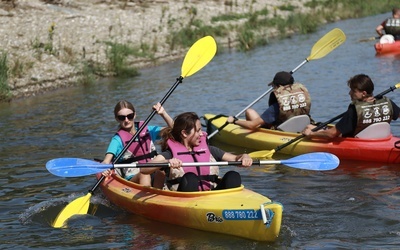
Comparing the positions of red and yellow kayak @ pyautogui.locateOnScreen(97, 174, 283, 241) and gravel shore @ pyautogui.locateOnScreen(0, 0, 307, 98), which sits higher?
gravel shore @ pyautogui.locateOnScreen(0, 0, 307, 98)

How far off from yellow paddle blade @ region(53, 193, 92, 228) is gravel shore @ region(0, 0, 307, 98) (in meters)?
7.99

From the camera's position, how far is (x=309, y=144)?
966cm

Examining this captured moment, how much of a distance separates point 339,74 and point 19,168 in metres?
7.96

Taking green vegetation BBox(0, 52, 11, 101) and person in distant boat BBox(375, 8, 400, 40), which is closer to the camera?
green vegetation BBox(0, 52, 11, 101)

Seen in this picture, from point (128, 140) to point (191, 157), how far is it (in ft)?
3.64

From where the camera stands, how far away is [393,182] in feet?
27.2

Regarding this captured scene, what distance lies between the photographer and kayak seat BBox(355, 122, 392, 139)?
29.6ft

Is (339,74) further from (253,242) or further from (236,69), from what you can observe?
(253,242)

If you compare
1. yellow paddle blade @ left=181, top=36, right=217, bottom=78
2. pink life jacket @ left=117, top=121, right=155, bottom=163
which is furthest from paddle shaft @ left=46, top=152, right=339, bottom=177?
yellow paddle blade @ left=181, top=36, right=217, bottom=78

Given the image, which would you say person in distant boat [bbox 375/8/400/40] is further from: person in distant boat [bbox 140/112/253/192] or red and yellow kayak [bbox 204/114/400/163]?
person in distant boat [bbox 140/112/253/192]

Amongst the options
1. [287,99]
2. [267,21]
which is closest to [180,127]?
[287,99]

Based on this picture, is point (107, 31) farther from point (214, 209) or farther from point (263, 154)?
point (214, 209)

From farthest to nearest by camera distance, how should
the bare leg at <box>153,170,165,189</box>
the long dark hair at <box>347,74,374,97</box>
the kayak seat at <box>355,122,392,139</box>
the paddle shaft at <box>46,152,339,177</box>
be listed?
the kayak seat at <box>355,122,392,139</box> < the long dark hair at <box>347,74,374,97</box> < the bare leg at <box>153,170,165,189</box> < the paddle shaft at <box>46,152,339,177</box>

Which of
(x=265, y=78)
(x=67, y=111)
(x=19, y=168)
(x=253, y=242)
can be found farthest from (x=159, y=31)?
(x=253, y=242)
